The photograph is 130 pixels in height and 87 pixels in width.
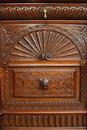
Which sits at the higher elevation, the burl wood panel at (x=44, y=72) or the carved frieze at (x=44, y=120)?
the burl wood panel at (x=44, y=72)

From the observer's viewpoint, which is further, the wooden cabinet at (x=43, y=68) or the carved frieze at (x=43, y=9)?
the wooden cabinet at (x=43, y=68)

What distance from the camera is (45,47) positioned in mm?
1175

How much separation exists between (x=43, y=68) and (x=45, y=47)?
0.11 meters

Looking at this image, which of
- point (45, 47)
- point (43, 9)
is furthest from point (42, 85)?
point (43, 9)

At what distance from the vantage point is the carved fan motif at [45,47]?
1.17 metres

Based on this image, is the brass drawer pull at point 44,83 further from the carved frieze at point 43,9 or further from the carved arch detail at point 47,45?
the carved frieze at point 43,9

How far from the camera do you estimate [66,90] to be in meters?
1.21

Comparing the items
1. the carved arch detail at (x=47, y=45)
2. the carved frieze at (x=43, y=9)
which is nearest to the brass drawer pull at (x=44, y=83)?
the carved arch detail at (x=47, y=45)

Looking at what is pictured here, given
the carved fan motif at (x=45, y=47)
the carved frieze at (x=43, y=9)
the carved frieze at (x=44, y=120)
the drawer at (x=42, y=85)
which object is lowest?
the carved frieze at (x=44, y=120)

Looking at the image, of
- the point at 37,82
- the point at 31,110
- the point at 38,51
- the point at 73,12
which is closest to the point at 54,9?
the point at 73,12

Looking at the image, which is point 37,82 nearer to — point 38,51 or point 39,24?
point 38,51

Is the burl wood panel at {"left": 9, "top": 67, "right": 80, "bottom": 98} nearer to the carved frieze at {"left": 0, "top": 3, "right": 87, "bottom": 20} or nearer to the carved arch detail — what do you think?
the carved arch detail

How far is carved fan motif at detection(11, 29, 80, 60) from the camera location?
1.17 metres

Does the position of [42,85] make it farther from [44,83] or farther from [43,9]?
[43,9]
